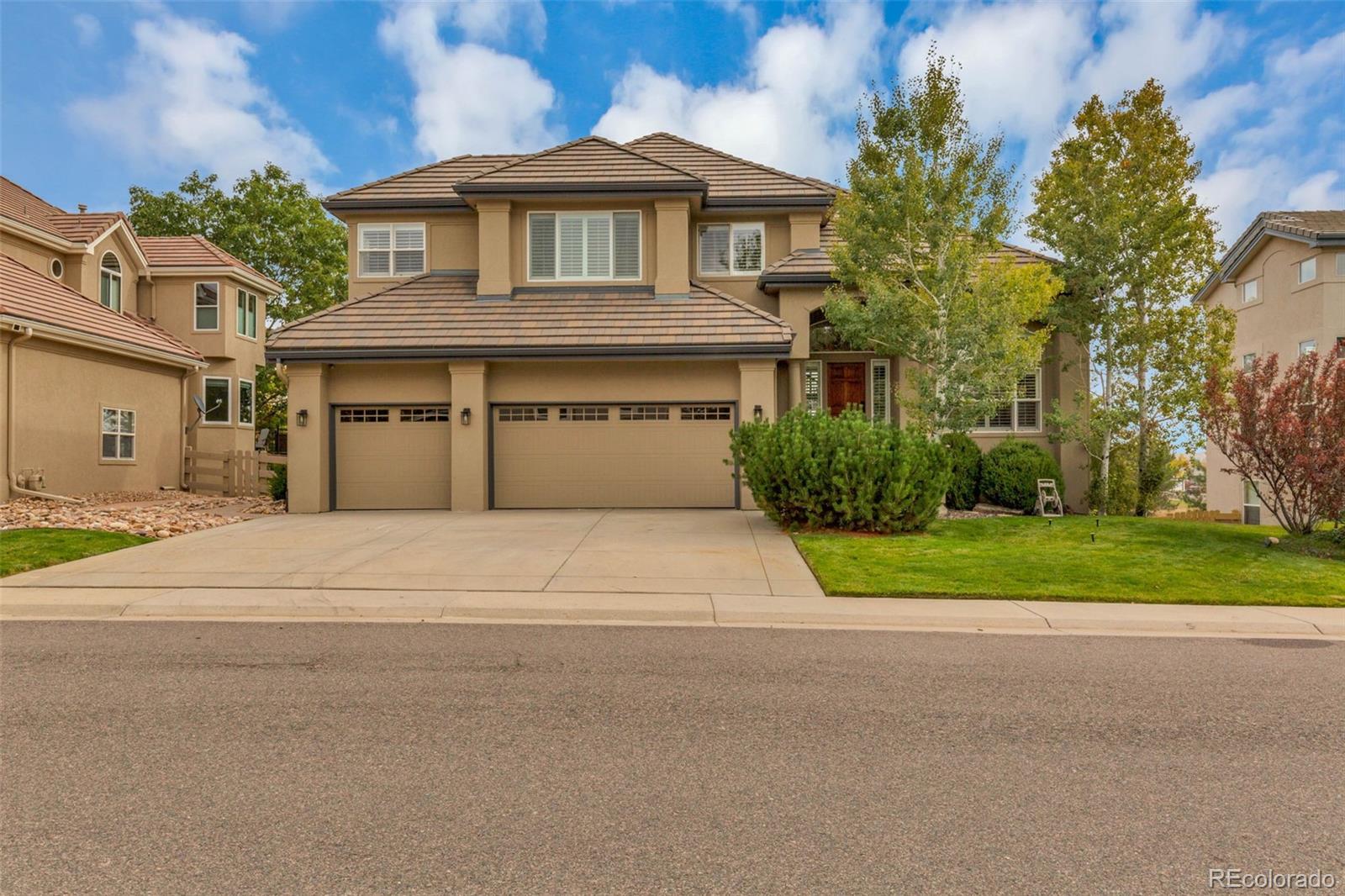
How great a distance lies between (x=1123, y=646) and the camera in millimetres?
7016

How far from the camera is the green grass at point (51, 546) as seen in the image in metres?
10.4

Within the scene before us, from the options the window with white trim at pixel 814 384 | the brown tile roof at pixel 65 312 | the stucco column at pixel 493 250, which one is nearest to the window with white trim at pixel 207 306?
the brown tile roof at pixel 65 312

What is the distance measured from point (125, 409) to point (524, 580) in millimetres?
17954

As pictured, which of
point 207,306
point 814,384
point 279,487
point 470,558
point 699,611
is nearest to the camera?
point 699,611

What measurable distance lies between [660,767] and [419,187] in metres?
19.4

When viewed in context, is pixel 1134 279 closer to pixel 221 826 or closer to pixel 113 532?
pixel 221 826

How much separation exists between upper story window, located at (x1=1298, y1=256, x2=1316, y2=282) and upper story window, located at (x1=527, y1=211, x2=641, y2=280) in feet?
67.8

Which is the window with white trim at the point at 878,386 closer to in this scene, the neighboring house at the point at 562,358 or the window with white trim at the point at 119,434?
the neighboring house at the point at 562,358

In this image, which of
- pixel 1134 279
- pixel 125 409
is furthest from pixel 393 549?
pixel 1134 279

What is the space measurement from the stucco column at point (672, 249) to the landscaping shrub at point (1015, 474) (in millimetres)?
→ 8146

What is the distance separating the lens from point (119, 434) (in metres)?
21.2

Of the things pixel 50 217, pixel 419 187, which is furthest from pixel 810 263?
pixel 50 217

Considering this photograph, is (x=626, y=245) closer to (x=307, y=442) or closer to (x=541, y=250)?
(x=541, y=250)

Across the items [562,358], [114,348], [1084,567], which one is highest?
[114,348]
